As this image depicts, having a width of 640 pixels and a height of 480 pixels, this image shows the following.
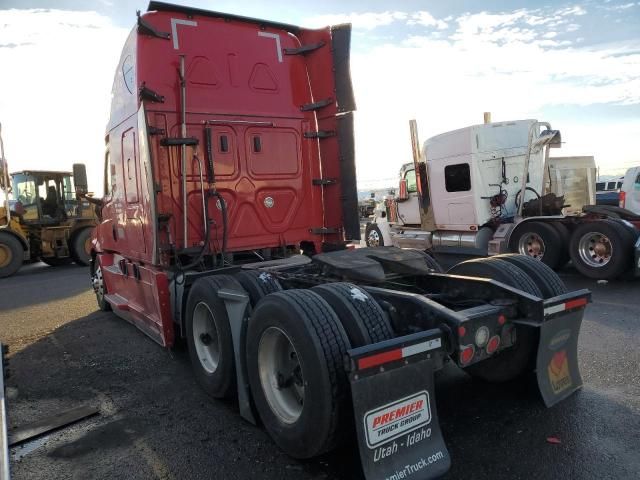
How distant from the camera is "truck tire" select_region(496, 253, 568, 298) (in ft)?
12.2

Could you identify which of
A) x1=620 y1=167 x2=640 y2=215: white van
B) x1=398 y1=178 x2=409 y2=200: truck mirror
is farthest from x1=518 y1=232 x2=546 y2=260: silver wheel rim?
x1=398 y1=178 x2=409 y2=200: truck mirror

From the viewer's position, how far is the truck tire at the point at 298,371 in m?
2.64

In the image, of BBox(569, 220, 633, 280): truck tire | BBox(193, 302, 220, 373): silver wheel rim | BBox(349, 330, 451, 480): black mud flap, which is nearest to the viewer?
BBox(349, 330, 451, 480): black mud flap

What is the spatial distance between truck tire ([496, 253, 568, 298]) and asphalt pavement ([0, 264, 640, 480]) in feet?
2.48

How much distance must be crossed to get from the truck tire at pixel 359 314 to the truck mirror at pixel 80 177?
5.21 m

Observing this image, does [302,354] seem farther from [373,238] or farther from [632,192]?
[373,238]

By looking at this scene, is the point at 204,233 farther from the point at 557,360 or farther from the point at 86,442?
the point at 557,360

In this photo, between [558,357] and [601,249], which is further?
[601,249]

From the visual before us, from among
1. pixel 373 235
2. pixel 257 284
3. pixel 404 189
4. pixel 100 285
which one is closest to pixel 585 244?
pixel 404 189

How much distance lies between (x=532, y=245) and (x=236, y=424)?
24.9 ft

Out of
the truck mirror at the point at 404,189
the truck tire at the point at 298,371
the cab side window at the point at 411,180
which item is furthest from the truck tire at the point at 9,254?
the truck tire at the point at 298,371

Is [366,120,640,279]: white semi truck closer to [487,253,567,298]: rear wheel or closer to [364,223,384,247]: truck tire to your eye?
[364,223,384,247]: truck tire

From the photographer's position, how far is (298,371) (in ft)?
10.4

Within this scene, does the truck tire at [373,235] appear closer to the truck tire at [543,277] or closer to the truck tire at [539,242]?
the truck tire at [539,242]
